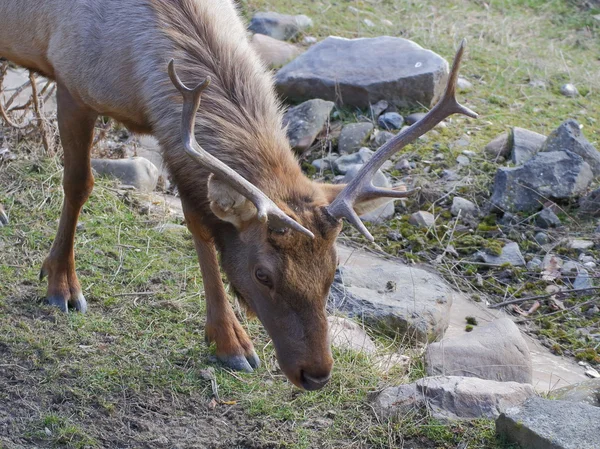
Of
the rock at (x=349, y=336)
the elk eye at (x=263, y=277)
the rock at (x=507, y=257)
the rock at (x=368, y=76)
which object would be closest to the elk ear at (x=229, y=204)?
the elk eye at (x=263, y=277)

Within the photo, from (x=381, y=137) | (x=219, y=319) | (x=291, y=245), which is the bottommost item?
(x=381, y=137)

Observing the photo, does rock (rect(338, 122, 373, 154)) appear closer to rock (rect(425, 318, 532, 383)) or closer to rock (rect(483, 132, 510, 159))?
rock (rect(483, 132, 510, 159))

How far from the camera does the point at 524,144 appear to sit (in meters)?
7.77

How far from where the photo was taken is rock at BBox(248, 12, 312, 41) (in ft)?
32.7

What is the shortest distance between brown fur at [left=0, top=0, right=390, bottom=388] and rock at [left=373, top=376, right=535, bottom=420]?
28.0 inches

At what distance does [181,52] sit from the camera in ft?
15.5

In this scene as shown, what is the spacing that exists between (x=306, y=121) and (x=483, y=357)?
367 centimetres

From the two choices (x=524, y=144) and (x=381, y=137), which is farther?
(x=381, y=137)

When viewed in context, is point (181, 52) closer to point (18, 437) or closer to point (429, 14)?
point (18, 437)

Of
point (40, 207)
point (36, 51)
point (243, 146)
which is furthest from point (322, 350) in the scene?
point (40, 207)

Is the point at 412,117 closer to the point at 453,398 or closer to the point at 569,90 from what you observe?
the point at 569,90

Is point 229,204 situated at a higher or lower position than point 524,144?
higher

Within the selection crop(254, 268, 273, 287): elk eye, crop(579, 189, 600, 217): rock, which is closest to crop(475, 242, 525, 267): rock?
crop(579, 189, 600, 217): rock

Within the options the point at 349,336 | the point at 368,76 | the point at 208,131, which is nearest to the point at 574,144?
the point at 368,76
